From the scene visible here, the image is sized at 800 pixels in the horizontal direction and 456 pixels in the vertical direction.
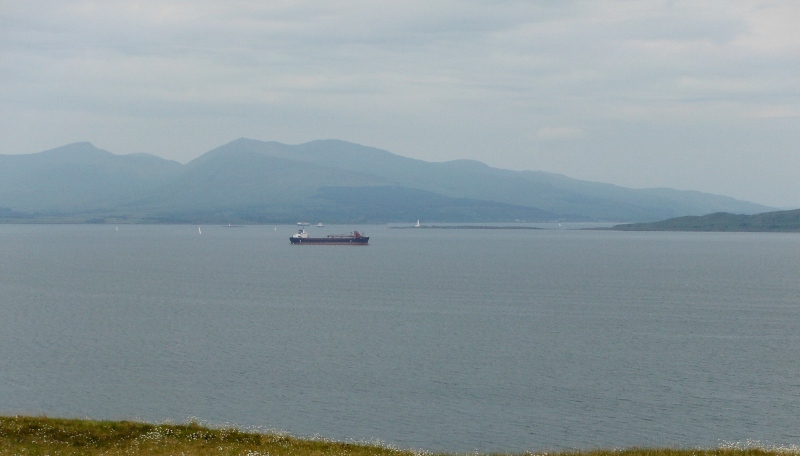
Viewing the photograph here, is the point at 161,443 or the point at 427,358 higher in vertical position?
the point at 161,443

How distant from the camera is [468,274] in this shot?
130000 millimetres

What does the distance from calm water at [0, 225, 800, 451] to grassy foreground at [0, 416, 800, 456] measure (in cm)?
1258

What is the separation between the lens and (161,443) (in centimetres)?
2573

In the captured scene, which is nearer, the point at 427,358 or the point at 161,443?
the point at 161,443

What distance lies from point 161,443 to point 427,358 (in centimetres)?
3273

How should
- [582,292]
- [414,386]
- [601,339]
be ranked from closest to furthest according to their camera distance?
1. [414,386]
2. [601,339]
3. [582,292]

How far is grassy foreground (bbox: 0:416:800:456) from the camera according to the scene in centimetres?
2489

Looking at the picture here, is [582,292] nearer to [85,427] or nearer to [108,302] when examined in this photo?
[108,302]

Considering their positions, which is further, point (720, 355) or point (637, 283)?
point (637, 283)

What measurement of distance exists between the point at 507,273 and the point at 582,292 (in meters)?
28.8

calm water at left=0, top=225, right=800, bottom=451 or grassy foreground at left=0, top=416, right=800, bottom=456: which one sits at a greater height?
grassy foreground at left=0, top=416, right=800, bottom=456

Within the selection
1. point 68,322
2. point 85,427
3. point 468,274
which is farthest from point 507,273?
point 85,427

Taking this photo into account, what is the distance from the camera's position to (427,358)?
57.0 meters

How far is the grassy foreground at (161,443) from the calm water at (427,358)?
41.3 ft
